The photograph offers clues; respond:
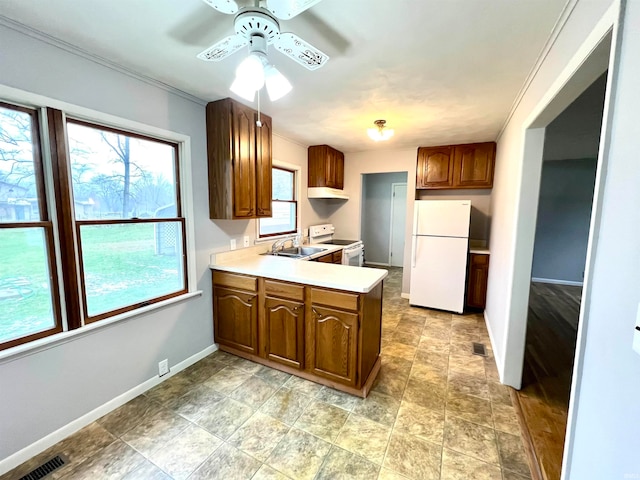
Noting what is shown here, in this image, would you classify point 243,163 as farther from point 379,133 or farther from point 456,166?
point 456,166

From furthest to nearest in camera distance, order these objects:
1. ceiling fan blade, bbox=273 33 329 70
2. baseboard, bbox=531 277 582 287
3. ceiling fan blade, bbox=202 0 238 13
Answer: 1. baseboard, bbox=531 277 582 287
2. ceiling fan blade, bbox=273 33 329 70
3. ceiling fan blade, bbox=202 0 238 13

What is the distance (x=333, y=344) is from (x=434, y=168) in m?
3.11

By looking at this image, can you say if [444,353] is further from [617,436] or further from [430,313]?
[617,436]

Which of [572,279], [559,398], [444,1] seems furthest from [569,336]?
[444,1]

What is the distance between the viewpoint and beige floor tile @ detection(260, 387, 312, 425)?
6.17 feet

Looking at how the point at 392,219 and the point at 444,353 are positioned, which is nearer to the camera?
the point at 444,353

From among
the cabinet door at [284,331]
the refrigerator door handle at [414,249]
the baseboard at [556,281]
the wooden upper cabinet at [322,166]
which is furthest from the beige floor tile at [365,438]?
the baseboard at [556,281]

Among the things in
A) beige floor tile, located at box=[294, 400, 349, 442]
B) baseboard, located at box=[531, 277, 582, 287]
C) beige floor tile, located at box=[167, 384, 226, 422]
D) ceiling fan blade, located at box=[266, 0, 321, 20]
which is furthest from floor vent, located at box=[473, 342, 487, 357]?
baseboard, located at box=[531, 277, 582, 287]

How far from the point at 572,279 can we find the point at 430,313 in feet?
12.0

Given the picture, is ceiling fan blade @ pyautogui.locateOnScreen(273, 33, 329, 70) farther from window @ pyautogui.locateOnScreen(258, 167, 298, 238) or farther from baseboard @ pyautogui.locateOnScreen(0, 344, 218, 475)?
baseboard @ pyautogui.locateOnScreen(0, 344, 218, 475)

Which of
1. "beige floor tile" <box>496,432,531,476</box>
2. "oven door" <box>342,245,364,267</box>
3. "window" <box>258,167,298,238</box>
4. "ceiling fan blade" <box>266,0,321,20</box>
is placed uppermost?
"ceiling fan blade" <box>266,0,321,20</box>

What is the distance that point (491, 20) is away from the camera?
4.50 ft

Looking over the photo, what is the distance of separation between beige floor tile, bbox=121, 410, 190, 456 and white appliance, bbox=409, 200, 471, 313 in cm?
320

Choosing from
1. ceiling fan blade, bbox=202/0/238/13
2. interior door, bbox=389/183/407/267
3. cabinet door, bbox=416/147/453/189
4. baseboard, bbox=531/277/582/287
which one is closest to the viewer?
ceiling fan blade, bbox=202/0/238/13
